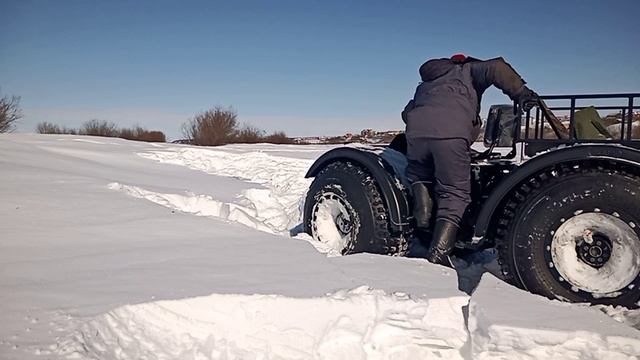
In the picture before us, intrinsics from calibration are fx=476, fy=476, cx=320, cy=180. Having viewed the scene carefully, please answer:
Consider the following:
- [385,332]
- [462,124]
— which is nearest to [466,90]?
[462,124]

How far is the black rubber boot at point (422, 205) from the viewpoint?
361 cm

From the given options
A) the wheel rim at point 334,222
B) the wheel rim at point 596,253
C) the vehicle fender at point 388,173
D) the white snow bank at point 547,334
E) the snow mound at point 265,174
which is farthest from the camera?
the snow mound at point 265,174

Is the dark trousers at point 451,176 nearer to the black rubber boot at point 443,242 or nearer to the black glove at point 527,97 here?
the black rubber boot at point 443,242

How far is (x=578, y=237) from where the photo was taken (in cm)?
292

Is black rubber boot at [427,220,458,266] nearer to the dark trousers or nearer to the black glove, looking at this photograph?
the dark trousers

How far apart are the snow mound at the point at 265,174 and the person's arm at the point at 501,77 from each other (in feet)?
11.0

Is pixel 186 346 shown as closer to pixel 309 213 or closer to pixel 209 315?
pixel 209 315

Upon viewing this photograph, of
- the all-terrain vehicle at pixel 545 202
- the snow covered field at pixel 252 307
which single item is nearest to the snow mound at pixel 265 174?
the all-terrain vehicle at pixel 545 202

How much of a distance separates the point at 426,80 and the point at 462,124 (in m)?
0.48

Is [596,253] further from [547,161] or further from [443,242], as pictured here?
[443,242]

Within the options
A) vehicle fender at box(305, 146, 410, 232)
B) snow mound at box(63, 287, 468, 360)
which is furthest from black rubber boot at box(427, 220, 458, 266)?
snow mound at box(63, 287, 468, 360)

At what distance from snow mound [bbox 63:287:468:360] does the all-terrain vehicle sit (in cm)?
88

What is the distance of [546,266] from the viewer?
2.94 meters

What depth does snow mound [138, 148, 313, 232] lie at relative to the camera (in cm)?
753
